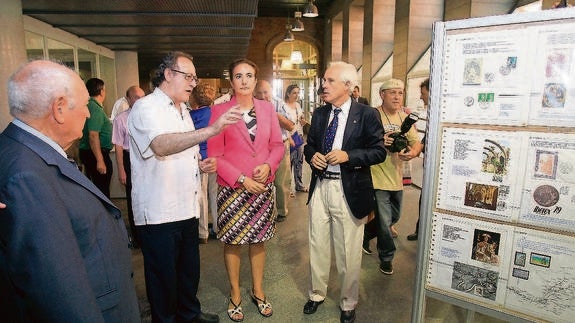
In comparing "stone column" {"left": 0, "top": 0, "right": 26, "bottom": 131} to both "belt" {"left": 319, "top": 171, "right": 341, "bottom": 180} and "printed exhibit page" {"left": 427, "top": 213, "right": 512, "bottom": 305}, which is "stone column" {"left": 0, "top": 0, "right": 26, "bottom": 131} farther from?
"printed exhibit page" {"left": 427, "top": 213, "right": 512, "bottom": 305}

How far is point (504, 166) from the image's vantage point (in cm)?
147

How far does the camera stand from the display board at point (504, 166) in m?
1.34

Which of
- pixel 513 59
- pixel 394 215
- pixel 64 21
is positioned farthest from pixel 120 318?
pixel 64 21

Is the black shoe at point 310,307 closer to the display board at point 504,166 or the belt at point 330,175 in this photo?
the belt at point 330,175

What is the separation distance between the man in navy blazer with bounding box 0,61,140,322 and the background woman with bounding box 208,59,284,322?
1.12m

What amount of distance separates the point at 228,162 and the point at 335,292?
4.57 ft

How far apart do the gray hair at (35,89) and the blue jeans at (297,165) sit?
450cm

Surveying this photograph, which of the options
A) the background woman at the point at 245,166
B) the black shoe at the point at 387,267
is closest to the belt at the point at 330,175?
the background woman at the point at 245,166

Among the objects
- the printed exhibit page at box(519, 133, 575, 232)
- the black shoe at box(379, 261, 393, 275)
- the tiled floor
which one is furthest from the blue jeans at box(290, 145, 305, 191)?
the printed exhibit page at box(519, 133, 575, 232)

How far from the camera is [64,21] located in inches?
185

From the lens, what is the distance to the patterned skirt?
2.37 meters

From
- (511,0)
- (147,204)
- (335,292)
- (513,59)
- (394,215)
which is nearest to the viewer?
(513,59)

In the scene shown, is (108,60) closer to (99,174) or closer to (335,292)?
(99,174)

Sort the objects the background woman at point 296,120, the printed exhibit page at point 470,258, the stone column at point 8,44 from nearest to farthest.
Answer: the printed exhibit page at point 470,258, the stone column at point 8,44, the background woman at point 296,120
